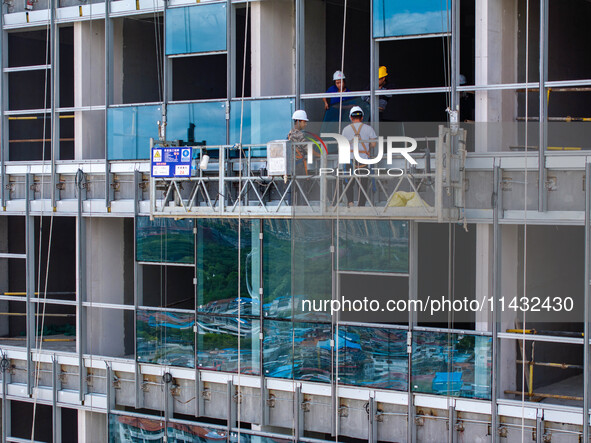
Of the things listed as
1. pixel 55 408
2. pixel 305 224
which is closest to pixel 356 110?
pixel 305 224

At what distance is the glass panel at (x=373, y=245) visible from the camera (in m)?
13.4

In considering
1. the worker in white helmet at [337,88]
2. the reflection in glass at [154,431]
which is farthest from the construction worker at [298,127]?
the reflection in glass at [154,431]

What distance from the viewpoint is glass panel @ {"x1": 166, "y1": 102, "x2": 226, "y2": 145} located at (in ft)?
49.9

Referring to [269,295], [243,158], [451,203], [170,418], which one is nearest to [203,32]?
[243,158]

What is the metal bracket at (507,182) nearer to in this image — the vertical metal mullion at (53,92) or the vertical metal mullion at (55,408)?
the vertical metal mullion at (53,92)

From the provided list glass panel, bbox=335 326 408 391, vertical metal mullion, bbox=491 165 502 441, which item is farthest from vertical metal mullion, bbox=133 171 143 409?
vertical metal mullion, bbox=491 165 502 441

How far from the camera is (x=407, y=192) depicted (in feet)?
41.2

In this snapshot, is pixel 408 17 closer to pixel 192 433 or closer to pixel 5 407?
pixel 192 433

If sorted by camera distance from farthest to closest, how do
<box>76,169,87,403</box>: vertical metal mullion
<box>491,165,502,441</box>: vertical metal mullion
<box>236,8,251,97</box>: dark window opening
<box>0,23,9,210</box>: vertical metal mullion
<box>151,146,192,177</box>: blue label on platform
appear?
<box>0,23,9,210</box>: vertical metal mullion → <box>76,169,87,403</box>: vertical metal mullion → <box>236,8,251,97</box>: dark window opening → <box>151,146,192,177</box>: blue label on platform → <box>491,165,502,441</box>: vertical metal mullion

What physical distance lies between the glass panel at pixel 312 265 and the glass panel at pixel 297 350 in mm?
234

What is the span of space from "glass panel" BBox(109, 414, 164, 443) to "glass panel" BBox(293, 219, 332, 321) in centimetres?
365

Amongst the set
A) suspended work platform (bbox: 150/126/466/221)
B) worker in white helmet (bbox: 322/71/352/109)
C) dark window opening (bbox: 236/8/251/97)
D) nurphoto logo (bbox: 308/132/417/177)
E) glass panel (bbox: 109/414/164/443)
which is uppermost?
dark window opening (bbox: 236/8/251/97)

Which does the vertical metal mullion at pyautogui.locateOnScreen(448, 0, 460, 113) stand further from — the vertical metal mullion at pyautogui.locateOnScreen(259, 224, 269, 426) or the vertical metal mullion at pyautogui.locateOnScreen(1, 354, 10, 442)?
the vertical metal mullion at pyautogui.locateOnScreen(1, 354, 10, 442)

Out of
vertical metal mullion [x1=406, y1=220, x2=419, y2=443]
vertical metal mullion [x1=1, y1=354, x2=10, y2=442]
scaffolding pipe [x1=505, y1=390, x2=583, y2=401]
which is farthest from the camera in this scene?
vertical metal mullion [x1=1, y1=354, x2=10, y2=442]
